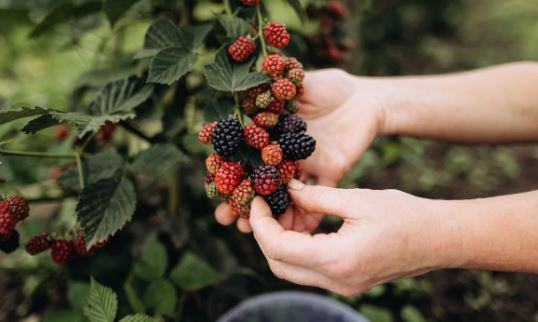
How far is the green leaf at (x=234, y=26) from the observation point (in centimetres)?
105

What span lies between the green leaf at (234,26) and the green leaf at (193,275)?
2.48 feet

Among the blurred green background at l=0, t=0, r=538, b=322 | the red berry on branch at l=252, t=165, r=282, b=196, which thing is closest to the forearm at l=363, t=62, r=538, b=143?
the blurred green background at l=0, t=0, r=538, b=322

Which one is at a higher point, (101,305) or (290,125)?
(290,125)

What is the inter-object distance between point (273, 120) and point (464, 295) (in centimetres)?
150

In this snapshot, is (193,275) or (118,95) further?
(193,275)

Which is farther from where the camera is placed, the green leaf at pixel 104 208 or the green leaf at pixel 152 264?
the green leaf at pixel 152 264

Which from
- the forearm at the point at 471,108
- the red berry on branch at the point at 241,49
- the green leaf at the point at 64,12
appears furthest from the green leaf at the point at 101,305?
the forearm at the point at 471,108

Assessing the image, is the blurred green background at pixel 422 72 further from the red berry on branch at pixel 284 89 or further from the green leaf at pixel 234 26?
the red berry on branch at pixel 284 89

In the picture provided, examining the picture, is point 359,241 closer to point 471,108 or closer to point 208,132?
point 208,132

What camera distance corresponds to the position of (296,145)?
957 mm

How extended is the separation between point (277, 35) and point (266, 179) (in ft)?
1.19

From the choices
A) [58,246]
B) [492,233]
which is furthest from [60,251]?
[492,233]

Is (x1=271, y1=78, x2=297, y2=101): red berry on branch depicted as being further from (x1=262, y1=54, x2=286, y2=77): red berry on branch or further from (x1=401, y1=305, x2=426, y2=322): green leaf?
(x1=401, y1=305, x2=426, y2=322): green leaf

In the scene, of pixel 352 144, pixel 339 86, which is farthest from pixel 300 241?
pixel 339 86
